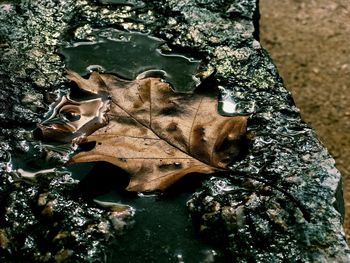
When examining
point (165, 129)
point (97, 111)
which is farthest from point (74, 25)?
point (165, 129)

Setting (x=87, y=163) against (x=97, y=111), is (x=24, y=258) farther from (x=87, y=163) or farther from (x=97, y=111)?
(x=97, y=111)

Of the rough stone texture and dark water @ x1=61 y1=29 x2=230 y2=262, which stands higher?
dark water @ x1=61 y1=29 x2=230 y2=262

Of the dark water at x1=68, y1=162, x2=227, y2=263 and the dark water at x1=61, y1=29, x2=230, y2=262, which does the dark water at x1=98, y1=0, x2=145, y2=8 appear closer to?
the dark water at x1=61, y1=29, x2=230, y2=262

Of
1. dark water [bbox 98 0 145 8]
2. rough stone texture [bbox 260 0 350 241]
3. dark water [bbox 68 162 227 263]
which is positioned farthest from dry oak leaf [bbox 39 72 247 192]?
rough stone texture [bbox 260 0 350 241]

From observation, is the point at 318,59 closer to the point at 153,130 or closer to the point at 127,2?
the point at 127,2

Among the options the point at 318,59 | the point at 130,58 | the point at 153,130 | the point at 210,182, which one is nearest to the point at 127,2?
the point at 130,58

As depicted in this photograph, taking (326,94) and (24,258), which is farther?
(326,94)

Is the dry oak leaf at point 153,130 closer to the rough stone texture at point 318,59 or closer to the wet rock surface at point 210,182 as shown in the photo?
the wet rock surface at point 210,182
